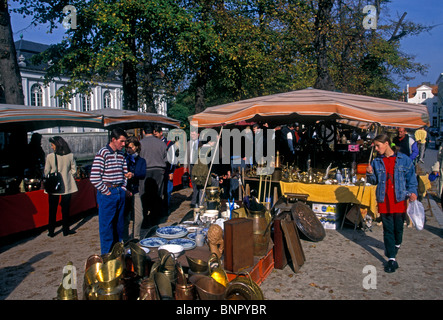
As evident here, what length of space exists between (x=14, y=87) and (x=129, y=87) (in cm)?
522

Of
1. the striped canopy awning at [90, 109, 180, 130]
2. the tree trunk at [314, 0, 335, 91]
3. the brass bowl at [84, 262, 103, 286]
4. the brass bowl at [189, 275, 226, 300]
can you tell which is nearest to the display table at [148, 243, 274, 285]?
the brass bowl at [189, 275, 226, 300]

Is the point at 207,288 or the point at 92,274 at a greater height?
the point at 92,274

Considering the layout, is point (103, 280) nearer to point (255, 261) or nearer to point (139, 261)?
point (139, 261)

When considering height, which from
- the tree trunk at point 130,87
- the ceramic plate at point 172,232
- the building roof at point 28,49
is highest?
the building roof at point 28,49

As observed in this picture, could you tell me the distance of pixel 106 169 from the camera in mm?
4941

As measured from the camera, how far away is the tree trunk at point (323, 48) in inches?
512

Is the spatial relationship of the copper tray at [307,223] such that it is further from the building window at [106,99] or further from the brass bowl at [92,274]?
the building window at [106,99]

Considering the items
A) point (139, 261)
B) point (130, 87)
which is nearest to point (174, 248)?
point (139, 261)

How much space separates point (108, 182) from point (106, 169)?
183 mm

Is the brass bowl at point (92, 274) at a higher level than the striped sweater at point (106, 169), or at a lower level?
lower

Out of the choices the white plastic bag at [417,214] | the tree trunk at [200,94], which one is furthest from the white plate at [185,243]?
the tree trunk at [200,94]

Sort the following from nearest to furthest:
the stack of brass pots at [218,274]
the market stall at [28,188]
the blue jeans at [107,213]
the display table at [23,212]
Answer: the stack of brass pots at [218,274], the blue jeans at [107,213], the display table at [23,212], the market stall at [28,188]

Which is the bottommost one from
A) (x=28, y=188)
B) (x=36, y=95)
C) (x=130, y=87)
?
(x=28, y=188)

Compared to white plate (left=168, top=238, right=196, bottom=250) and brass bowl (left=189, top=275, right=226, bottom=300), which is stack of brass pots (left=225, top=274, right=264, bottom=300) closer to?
brass bowl (left=189, top=275, right=226, bottom=300)
